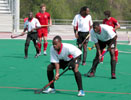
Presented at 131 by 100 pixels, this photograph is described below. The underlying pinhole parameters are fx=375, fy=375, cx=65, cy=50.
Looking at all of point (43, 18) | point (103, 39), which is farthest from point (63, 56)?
point (43, 18)

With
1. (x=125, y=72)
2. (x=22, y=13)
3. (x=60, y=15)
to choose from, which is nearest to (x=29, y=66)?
(x=125, y=72)

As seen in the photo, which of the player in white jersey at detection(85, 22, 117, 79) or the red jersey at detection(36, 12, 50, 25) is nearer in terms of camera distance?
the player in white jersey at detection(85, 22, 117, 79)

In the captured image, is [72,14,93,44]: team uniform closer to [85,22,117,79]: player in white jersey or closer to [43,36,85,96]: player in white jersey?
[85,22,117,79]: player in white jersey

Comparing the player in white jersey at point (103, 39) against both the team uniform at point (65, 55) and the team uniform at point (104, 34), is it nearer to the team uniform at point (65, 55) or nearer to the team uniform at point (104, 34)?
the team uniform at point (104, 34)

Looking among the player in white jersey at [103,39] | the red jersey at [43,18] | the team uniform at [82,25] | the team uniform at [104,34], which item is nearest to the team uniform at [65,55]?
the player in white jersey at [103,39]

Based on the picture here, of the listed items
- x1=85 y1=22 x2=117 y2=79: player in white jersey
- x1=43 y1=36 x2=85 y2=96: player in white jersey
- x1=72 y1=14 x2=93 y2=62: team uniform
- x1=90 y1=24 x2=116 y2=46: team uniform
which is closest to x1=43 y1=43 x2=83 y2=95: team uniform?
x1=43 y1=36 x2=85 y2=96: player in white jersey

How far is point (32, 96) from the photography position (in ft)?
22.3

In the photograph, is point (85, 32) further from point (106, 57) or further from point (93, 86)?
point (93, 86)

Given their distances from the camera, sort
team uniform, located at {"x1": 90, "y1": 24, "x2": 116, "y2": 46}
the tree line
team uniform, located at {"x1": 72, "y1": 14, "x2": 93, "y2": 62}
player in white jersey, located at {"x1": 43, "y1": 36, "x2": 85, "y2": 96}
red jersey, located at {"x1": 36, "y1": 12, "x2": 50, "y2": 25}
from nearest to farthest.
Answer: player in white jersey, located at {"x1": 43, "y1": 36, "x2": 85, "y2": 96}
team uniform, located at {"x1": 90, "y1": 24, "x2": 116, "y2": 46}
team uniform, located at {"x1": 72, "y1": 14, "x2": 93, "y2": 62}
red jersey, located at {"x1": 36, "y1": 12, "x2": 50, "y2": 25}
the tree line

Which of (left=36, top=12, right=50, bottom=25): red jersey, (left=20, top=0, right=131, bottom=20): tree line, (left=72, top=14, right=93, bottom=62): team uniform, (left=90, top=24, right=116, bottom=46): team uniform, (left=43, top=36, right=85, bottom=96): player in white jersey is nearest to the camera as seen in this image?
(left=43, top=36, right=85, bottom=96): player in white jersey

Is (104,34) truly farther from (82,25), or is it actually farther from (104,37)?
(82,25)

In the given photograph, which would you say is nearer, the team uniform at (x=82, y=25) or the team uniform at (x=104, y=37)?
the team uniform at (x=104, y=37)

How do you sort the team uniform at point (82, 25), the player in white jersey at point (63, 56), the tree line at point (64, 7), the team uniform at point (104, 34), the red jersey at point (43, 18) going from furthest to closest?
the tree line at point (64, 7), the red jersey at point (43, 18), the team uniform at point (82, 25), the team uniform at point (104, 34), the player in white jersey at point (63, 56)

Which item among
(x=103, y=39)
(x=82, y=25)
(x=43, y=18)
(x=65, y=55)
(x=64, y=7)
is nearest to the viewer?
(x=65, y=55)
